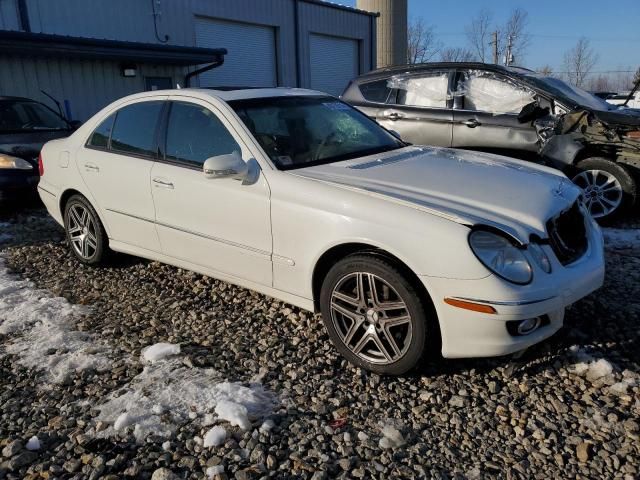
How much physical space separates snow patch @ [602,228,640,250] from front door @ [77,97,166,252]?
→ 408 cm

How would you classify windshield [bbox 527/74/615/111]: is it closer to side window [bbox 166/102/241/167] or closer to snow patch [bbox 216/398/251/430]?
side window [bbox 166/102/241/167]

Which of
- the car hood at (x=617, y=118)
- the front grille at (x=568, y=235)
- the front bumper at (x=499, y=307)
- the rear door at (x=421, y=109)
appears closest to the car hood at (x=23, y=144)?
the rear door at (x=421, y=109)

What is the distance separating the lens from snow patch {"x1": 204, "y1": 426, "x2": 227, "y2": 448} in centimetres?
258

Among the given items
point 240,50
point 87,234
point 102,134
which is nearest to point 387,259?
point 102,134

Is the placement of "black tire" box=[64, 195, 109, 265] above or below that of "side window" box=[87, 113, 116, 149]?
below

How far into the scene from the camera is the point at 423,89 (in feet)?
23.3

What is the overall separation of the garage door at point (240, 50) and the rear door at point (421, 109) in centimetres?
930

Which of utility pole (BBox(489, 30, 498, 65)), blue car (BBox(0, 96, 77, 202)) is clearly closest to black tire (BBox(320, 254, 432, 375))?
blue car (BBox(0, 96, 77, 202))

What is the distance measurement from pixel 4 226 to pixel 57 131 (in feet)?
6.35

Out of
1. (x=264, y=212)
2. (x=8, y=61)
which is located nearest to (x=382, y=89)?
(x=264, y=212)

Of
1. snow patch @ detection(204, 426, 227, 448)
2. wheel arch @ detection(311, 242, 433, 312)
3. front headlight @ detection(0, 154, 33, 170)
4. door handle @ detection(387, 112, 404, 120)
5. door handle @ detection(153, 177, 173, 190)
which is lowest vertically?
snow patch @ detection(204, 426, 227, 448)

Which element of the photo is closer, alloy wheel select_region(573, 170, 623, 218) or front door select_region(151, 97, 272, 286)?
front door select_region(151, 97, 272, 286)

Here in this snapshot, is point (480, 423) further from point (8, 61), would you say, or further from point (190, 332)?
point (8, 61)

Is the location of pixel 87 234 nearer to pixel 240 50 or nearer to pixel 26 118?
pixel 26 118
